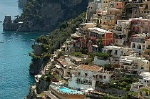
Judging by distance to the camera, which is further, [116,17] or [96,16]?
[96,16]

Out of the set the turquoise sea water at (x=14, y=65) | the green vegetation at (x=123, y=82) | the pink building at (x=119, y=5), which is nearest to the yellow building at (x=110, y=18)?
the pink building at (x=119, y=5)

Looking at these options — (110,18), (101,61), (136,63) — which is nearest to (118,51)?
(101,61)

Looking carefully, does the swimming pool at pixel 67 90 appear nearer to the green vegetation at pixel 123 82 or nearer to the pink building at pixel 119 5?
the green vegetation at pixel 123 82

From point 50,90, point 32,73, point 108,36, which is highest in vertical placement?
point 108,36

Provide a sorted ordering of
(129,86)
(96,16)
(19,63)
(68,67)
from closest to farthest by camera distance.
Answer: (129,86), (68,67), (96,16), (19,63)

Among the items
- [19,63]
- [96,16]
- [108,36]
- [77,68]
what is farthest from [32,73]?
[77,68]

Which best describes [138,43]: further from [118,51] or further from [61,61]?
[61,61]

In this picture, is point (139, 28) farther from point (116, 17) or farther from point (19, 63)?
point (19, 63)
